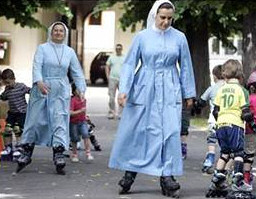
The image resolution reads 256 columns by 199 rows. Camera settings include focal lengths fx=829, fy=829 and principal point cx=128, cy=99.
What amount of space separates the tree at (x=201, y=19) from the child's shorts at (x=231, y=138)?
25.4 feet

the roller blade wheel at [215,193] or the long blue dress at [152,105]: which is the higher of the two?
the long blue dress at [152,105]

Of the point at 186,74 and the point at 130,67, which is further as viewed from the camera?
the point at 186,74

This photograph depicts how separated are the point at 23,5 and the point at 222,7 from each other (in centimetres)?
443

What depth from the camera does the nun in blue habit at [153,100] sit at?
9047 mm

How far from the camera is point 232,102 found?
29.3 feet

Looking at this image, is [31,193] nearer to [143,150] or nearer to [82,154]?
[143,150]

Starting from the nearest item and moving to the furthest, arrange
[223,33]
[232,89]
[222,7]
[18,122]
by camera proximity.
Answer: [232,89], [18,122], [222,7], [223,33]

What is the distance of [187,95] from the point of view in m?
9.23

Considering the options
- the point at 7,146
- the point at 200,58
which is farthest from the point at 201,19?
the point at 7,146

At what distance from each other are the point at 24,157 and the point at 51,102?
0.79 metres

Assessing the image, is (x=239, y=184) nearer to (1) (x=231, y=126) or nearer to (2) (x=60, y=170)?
(1) (x=231, y=126)

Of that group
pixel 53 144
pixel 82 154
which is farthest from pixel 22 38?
pixel 53 144

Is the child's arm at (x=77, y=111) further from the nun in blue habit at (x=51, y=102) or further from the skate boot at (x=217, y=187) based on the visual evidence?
the skate boot at (x=217, y=187)

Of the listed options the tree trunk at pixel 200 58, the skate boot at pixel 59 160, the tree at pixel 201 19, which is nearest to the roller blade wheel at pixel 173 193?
the skate boot at pixel 59 160
